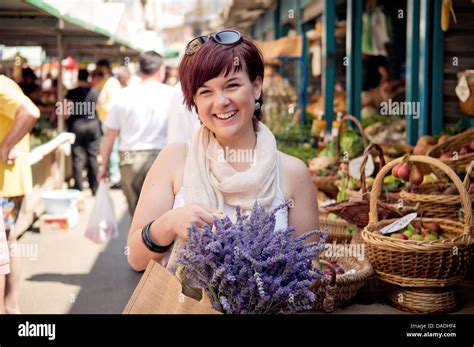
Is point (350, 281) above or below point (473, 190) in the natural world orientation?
below

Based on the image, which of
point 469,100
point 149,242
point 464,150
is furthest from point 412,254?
point 149,242

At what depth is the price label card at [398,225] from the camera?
4.13 meters

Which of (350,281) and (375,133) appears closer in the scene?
(350,281)

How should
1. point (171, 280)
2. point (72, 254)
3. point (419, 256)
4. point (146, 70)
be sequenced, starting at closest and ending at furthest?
point (171, 280), point (419, 256), point (146, 70), point (72, 254)

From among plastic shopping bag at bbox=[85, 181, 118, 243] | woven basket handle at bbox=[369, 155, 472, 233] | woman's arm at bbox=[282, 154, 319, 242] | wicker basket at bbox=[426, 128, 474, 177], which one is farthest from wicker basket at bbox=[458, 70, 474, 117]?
woman's arm at bbox=[282, 154, 319, 242]

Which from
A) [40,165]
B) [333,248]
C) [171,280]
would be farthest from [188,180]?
[40,165]

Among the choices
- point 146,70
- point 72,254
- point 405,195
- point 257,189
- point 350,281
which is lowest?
point 72,254

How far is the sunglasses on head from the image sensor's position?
236 cm

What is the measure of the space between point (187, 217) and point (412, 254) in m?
2.03

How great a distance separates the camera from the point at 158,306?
7.30ft

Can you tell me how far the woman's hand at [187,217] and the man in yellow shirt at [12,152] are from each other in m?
2.53

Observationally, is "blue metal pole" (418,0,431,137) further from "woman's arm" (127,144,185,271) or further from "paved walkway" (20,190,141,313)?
"woman's arm" (127,144,185,271)

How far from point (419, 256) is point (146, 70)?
305 cm

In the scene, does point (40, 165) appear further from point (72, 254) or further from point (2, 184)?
point (2, 184)
